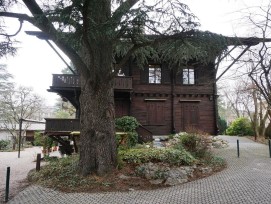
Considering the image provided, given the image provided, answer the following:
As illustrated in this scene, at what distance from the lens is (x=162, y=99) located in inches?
820

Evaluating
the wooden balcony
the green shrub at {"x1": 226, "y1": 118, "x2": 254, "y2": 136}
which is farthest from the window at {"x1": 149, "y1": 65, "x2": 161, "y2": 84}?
the green shrub at {"x1": 226, "y1": 118, "x2": 254, "y2": 136}

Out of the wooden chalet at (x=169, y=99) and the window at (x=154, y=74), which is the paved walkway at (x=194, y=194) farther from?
the window at (x=154, y=74)

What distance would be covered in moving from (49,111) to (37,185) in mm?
76808

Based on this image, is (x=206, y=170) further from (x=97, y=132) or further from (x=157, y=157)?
(x=97, y=132)

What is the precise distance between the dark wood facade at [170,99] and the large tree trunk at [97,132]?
1089 centimetres

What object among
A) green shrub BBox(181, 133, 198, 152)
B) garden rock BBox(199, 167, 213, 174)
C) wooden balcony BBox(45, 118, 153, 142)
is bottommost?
garden rock BBox(199, 167, 213, 174)

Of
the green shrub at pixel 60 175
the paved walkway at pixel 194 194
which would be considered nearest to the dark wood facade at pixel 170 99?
the green shrub at pixel 60 175

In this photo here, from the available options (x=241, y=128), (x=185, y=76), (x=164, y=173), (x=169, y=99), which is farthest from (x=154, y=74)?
(x=164, y=173)

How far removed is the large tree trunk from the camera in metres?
8.79

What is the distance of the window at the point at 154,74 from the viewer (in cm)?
2119

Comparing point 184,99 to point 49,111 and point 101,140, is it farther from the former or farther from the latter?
point 49,111

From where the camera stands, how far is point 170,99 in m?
21.1

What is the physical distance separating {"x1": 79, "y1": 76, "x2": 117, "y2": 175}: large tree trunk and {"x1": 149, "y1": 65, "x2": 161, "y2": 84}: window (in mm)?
12222

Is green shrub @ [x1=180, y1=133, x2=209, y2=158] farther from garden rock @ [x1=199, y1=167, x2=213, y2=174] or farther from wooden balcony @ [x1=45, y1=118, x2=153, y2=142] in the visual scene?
wooden balcony @ [x1=45, y1=118, x2=153, y2=142]
